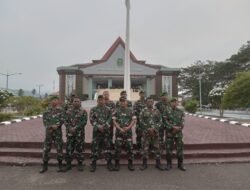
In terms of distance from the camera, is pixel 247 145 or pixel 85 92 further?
pixel 85 92

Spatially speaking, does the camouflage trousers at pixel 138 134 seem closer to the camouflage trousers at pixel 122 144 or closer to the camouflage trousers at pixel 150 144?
the camouflage trousers at pixel 150 144

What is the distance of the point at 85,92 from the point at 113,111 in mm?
26584

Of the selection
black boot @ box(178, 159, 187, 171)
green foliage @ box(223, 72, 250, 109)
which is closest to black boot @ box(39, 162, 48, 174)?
black boot @ box(178, 159, 187, 171)

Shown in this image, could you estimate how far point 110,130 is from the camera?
5.50 metres

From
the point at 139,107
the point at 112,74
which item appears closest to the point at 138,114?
the point at 139,107

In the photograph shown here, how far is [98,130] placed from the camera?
5336 mm

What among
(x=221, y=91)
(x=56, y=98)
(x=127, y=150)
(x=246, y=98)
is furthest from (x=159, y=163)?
(x=221, y=91)

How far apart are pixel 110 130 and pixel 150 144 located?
2.94 feet

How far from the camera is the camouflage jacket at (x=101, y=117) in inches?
211

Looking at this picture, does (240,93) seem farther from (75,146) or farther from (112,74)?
(75,146)

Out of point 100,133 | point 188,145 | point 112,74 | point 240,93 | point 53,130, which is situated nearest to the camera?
point 53,130

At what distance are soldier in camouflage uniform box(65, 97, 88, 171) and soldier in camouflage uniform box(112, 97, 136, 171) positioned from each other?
695 millimetres

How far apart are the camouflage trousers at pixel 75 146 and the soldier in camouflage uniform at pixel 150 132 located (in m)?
1.29

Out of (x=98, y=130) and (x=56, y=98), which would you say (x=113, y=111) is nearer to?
(x=98, y=130)
